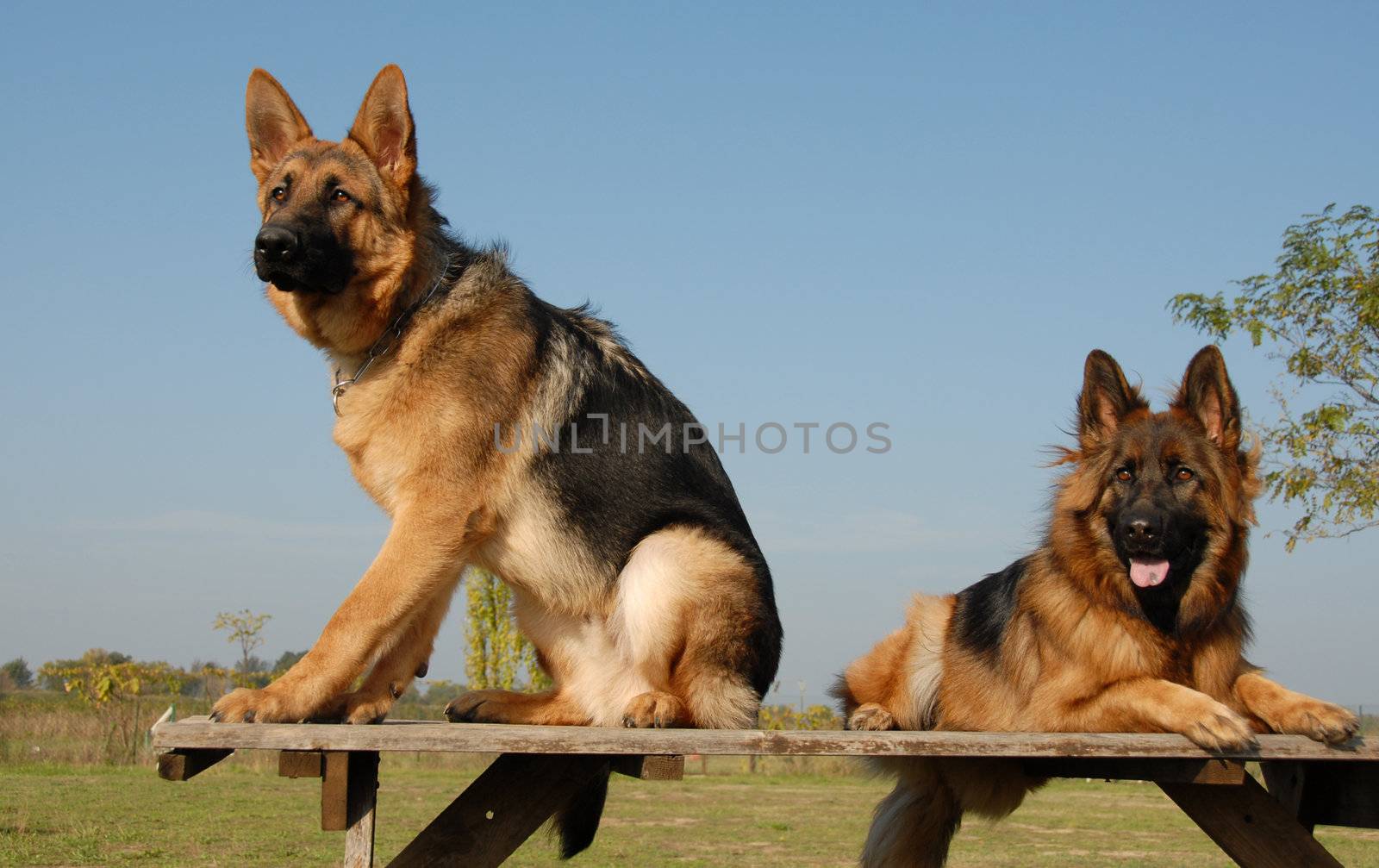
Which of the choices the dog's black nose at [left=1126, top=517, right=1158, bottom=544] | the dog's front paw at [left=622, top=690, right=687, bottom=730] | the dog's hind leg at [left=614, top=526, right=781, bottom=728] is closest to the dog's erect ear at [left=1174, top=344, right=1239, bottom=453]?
the dog's black nose at [left=1126, top=517, right=1158, bottom=544]

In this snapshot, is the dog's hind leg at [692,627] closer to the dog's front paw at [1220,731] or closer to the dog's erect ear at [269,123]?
the dog's front paw at [1220,731]

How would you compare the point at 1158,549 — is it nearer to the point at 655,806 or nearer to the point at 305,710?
the point at 305,710

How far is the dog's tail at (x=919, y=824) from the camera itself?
509cm

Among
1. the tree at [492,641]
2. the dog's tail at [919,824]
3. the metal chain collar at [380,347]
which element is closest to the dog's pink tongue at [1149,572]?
the dog's tail at [919,824]

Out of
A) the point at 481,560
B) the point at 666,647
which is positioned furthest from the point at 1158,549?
the point at 481,560

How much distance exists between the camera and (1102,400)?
4621 millimetres

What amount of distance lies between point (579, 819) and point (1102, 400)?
292cm

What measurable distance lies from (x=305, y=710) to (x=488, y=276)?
1984mm

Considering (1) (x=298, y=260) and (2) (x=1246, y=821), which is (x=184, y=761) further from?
(2) (x=1246, y=821)

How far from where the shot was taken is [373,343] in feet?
14.8

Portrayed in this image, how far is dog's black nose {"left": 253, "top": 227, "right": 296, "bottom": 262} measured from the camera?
414 cm

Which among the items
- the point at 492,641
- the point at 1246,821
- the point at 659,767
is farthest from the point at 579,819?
the point at 492,641

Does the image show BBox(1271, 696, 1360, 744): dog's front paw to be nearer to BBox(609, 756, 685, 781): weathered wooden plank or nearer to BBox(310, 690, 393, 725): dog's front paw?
BBox(609, 756, 685, 781): weathered wooden plank

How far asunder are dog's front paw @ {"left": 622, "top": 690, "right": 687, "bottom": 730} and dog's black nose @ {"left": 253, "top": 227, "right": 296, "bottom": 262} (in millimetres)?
2221
